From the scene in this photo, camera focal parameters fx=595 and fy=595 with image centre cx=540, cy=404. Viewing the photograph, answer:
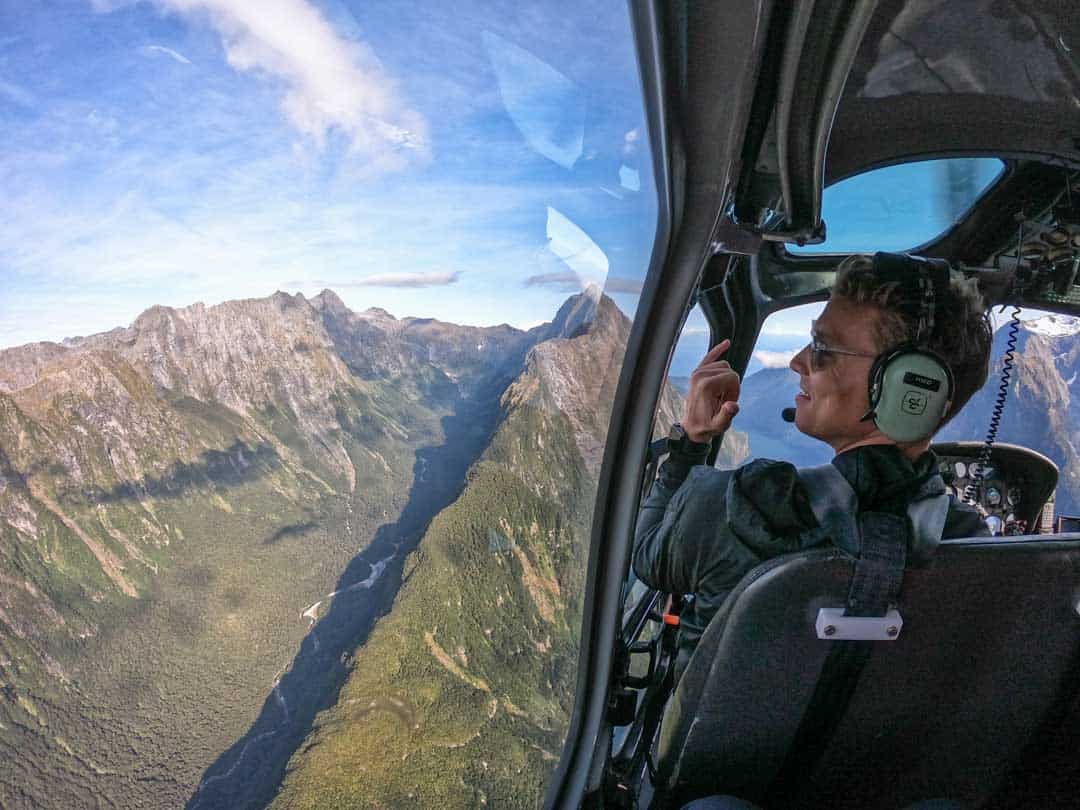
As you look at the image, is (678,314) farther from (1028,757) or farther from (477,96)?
(1028,757)

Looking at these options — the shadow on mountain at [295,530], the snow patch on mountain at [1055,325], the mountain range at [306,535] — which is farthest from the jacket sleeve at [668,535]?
the snow patch on mountain at [1055,325]

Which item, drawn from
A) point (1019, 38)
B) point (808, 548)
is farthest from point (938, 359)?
point (1019, 38)

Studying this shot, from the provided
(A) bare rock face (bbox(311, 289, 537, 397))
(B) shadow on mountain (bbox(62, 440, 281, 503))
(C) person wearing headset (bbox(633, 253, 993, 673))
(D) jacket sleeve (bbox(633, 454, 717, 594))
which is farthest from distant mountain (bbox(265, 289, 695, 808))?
(B) shadow on mountain (bbox(62, 440, 281, 503))

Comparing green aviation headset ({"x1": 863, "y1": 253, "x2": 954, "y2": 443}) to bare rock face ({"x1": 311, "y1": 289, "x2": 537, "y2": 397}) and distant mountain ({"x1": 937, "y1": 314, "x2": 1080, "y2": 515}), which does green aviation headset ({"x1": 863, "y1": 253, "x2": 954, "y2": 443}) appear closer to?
bare rock face ({"x1": 311, "y1": 289, "x2": 537, "y2": 397})

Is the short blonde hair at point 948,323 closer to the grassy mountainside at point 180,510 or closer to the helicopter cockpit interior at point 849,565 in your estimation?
the helicopter cockpit interior at point 849,565

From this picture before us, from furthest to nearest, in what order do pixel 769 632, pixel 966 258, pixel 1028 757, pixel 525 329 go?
pixel 966 258 → pixel 525 329 → pixel 1028 757 → pixel 769 632
